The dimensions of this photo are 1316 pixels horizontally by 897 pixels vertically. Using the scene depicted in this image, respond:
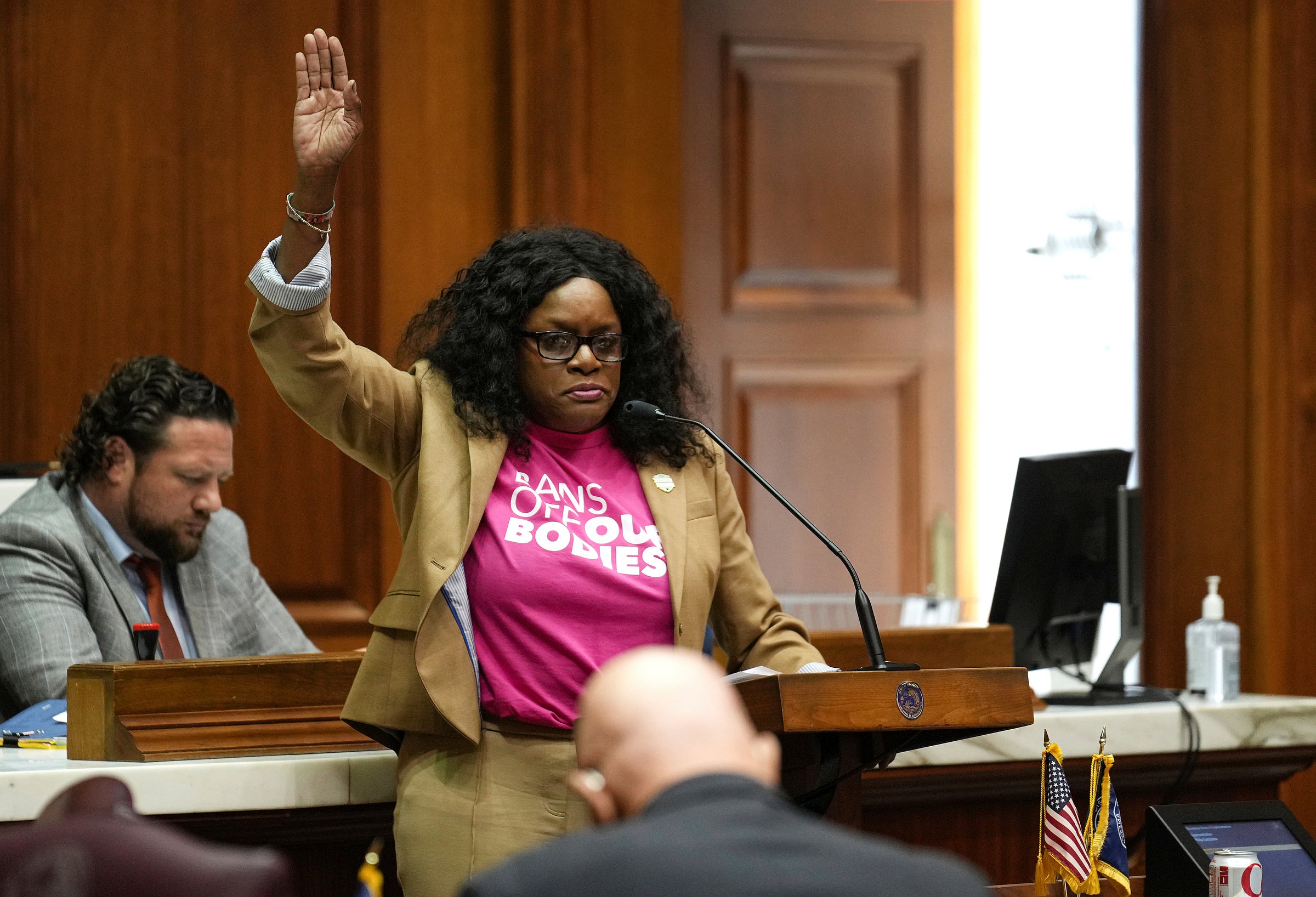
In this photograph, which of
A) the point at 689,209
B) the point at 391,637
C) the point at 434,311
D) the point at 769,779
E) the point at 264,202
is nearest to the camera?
the point at 769,779

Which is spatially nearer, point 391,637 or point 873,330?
point 391,637

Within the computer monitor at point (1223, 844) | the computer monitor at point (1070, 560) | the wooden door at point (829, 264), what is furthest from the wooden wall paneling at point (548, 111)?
the computer monitor at point (1223, 844)

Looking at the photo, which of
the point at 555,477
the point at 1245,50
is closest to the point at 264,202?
the point at 555,477

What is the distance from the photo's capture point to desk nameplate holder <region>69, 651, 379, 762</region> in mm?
2023

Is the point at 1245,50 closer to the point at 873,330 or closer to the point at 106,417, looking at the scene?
the point at 873,330

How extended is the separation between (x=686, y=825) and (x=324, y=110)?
1.21 m

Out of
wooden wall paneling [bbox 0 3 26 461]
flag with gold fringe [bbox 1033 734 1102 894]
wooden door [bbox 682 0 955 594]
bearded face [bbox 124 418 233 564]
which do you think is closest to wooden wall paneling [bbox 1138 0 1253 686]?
wooden door [bbox 682 0 955 594]

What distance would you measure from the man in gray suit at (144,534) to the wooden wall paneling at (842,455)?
1396 millimetres

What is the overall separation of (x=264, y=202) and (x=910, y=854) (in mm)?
2965

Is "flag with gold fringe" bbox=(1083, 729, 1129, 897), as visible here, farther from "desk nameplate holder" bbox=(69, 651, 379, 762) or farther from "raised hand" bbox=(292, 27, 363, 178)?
"raised hand" bbox=(292, 27, 363, 178)

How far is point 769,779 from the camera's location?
1031 mm

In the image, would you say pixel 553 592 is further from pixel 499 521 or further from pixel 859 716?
pixel 859 716

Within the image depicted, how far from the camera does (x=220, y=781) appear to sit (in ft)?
6.48

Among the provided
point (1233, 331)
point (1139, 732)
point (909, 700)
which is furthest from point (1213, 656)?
point (1233, 331)
